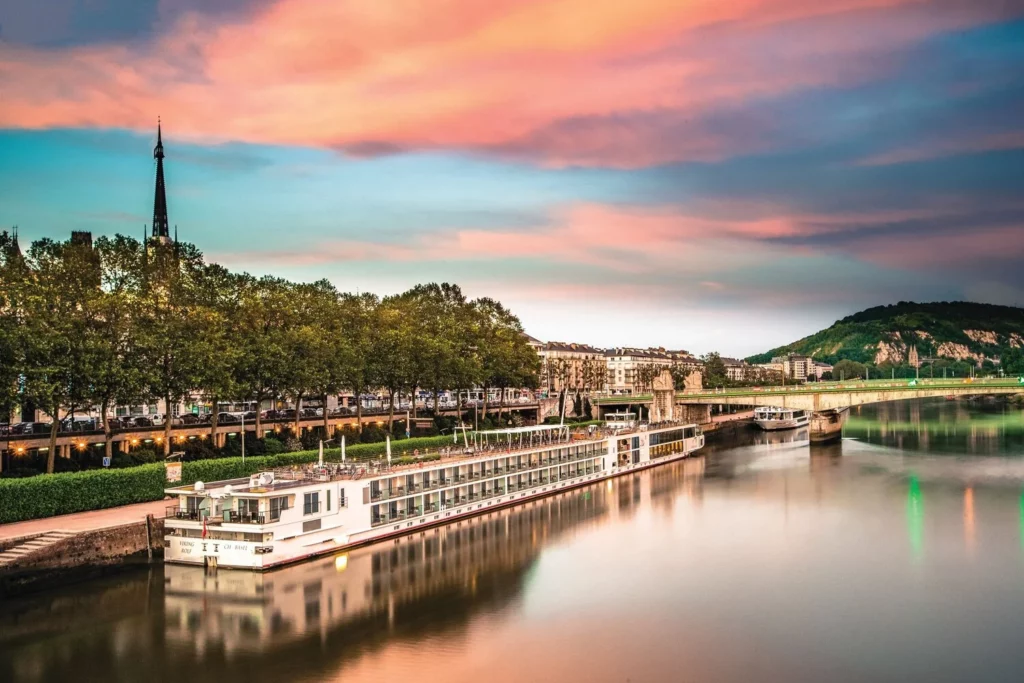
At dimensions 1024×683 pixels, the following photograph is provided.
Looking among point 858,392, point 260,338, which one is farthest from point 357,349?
point 858,392

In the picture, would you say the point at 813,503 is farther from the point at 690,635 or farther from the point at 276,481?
the point at 276,481

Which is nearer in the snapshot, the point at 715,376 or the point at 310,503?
the point at 310,503

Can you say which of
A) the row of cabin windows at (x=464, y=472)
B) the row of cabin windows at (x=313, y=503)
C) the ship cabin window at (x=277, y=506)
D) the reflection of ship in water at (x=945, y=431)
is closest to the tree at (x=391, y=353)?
the row of cabin windows at (x=464, y=472)

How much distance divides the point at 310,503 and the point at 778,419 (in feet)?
322

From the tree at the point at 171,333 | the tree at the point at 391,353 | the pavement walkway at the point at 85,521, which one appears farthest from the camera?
the tree at the point at 391,353

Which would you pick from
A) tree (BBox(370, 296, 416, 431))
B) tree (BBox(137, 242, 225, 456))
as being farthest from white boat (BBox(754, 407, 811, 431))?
tree (BBox(137, 242, 225, 456))

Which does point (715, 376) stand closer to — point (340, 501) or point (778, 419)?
point (778, 419)

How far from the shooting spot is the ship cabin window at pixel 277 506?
1544 inches

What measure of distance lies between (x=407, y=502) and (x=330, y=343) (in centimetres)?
2064

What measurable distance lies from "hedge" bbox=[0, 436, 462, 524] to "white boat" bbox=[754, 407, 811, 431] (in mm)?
85512

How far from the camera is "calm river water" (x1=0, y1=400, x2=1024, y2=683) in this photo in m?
28.6

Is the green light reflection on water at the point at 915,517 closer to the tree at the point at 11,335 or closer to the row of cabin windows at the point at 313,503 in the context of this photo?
the row of cabin windows at the point at 313,503

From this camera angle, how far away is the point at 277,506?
Answer: 39438 millimetres

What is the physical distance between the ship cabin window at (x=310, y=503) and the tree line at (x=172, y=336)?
13944mm
